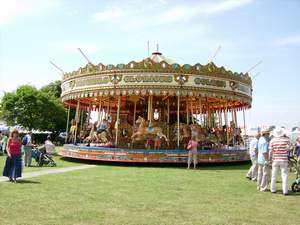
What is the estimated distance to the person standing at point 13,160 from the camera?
31.2 feet

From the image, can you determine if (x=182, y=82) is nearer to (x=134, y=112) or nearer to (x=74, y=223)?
(x=134, y=112)

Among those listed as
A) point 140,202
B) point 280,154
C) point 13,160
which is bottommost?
point 140,202

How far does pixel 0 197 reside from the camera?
7176 mm

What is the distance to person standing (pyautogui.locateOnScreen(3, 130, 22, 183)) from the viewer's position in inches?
375

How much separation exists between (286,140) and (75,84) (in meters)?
13.1

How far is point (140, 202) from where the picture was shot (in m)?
6.98

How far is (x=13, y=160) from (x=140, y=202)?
A: 4843 millimetres

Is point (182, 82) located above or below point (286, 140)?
above

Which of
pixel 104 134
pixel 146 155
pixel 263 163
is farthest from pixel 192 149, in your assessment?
pixel 263 163

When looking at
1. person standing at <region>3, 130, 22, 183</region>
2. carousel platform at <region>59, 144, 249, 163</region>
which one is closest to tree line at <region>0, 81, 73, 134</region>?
carousel platform at <region>59, 144, 249, 163</region>

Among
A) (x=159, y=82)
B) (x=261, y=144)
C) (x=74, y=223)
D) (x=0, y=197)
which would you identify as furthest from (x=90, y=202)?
(x=159, y=82)

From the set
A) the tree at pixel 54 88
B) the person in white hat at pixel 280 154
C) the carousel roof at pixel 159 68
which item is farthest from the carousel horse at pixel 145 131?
the tree at pixel 54 88

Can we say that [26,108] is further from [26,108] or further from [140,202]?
[140,202]

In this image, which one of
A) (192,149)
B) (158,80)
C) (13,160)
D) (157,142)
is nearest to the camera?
(13,160)
